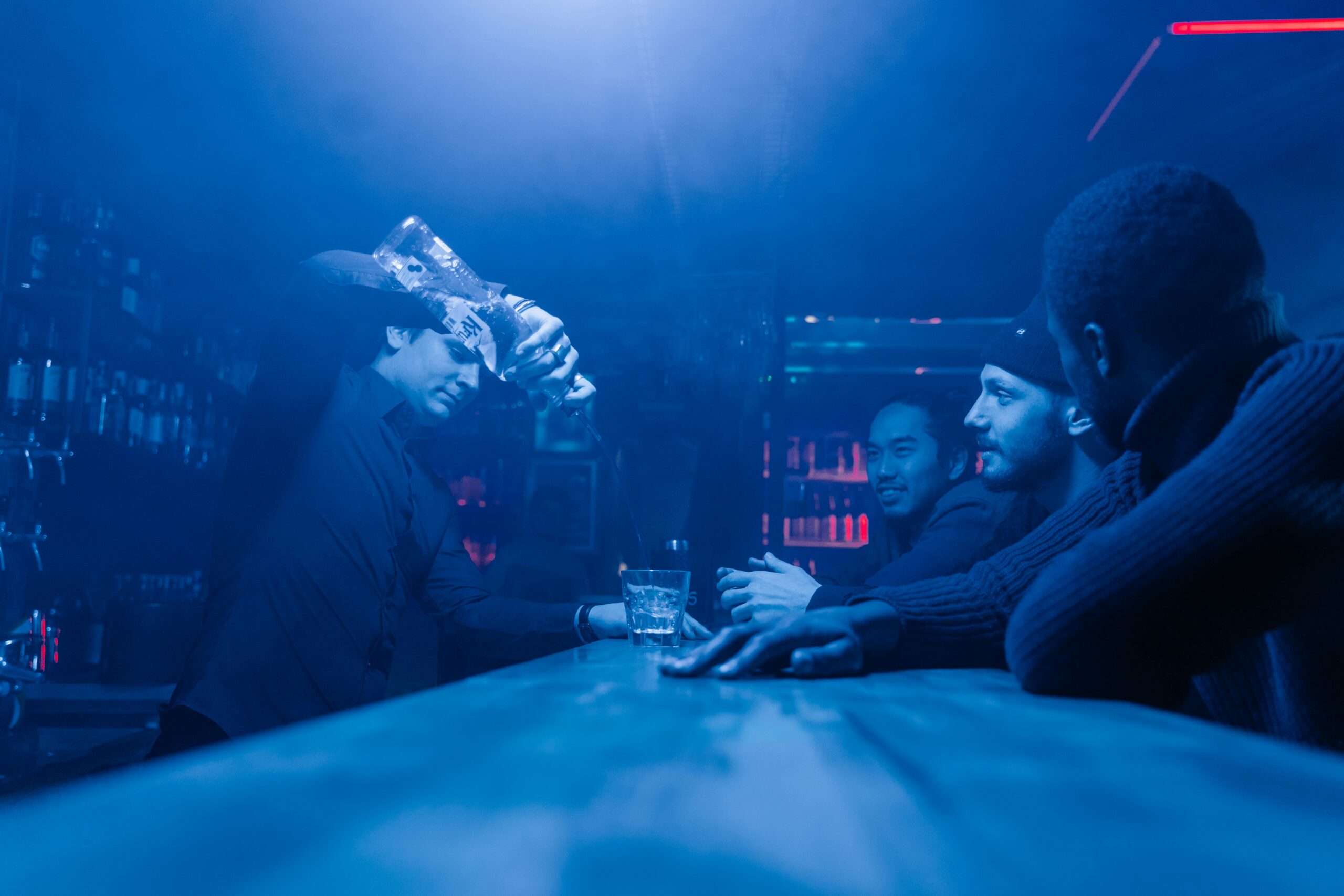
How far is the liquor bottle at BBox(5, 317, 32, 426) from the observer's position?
111 inches

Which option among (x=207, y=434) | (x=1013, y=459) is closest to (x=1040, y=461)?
(x=1013, y=459)

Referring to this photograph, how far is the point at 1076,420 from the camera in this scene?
207 centimetres

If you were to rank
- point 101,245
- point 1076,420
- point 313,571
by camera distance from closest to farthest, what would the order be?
point 313,571 < point 1076,420 < point 101,245

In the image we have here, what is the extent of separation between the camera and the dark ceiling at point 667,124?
2.43m

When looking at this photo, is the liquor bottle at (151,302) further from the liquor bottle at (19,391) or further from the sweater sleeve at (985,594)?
the sweater sleeve at (985,594)

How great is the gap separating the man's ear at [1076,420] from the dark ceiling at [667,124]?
3.78 ft

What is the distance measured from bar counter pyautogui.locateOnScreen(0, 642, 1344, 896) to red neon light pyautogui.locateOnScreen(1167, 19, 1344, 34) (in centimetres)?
261

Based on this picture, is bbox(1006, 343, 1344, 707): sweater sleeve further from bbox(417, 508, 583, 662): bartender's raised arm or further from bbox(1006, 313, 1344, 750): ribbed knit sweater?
bbox(417, 508, 583, 662): bartender's raised arm

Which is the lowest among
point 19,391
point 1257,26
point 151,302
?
point 19,391

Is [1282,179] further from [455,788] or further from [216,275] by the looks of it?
[216,275]

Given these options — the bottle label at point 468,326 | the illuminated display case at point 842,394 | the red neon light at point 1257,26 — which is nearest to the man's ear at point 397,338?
the bottle label at point 468,326

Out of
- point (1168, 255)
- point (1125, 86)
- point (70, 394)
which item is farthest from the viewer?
point (70, 394)

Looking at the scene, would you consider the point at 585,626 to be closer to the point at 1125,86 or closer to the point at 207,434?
the point at 1125,86

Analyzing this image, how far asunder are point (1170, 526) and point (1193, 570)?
1.5 inches
